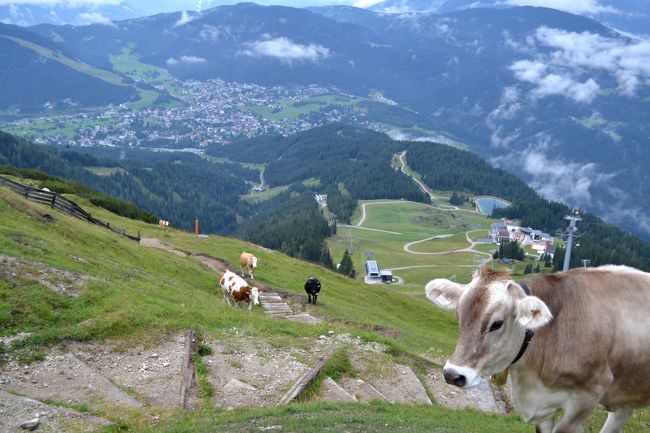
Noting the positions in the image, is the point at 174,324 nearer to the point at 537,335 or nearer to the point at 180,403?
the point at 180,403

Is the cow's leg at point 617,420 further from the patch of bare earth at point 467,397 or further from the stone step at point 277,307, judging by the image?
the stone step at point 277,307

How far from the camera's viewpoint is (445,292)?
24.6 ft

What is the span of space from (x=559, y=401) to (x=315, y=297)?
24509mm

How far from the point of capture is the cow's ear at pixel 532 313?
258 inches

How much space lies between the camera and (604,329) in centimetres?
750

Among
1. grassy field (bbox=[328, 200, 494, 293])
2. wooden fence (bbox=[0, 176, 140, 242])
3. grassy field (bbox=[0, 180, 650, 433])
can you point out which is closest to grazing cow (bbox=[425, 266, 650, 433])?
grassy field (bbox=[0, 180, 650, 433])

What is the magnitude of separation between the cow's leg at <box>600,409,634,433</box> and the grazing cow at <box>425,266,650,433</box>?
0.56m

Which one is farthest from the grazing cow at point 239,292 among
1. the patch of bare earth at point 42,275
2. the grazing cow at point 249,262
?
the patch of bare earth at point 42,275

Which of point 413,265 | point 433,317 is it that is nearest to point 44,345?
point 433,317

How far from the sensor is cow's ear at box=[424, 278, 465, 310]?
7.39 metres

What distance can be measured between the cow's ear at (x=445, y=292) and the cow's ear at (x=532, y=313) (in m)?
0.89

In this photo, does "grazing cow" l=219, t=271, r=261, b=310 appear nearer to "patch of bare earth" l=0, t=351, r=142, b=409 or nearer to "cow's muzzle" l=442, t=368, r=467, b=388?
"patch of bare earth" l=0, t=351, r=142, b=409

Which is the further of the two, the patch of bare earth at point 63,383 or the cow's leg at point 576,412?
the patch of bare earth at point 63,383

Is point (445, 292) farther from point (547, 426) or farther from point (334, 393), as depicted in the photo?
point (334, 393)
